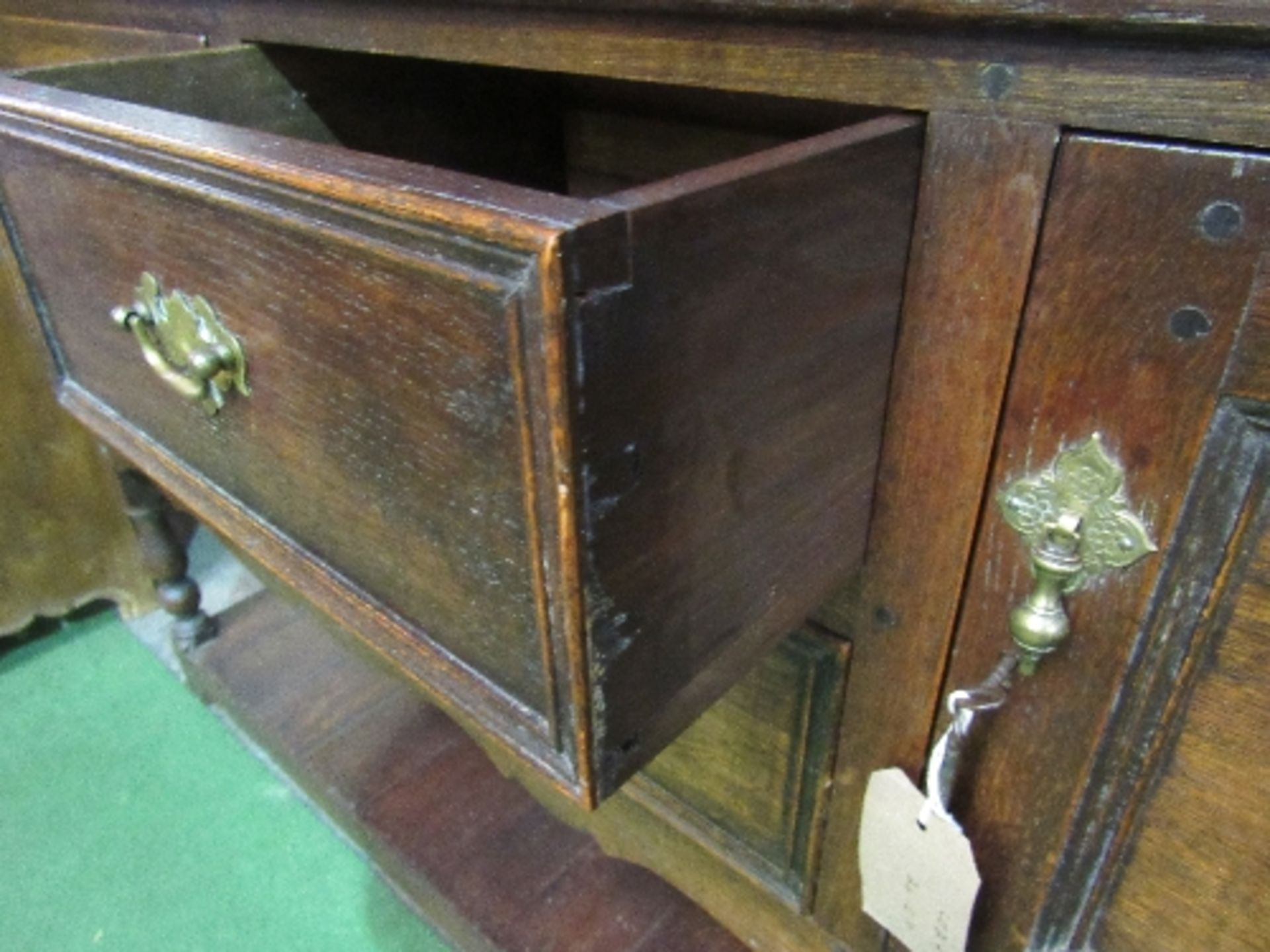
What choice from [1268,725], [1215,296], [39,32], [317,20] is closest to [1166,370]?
[1215,296]

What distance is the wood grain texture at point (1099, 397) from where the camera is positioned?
1.09 ft

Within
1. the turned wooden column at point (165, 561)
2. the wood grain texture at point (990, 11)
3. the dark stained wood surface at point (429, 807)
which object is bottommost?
the dark stained wood surface at point (429, 807)

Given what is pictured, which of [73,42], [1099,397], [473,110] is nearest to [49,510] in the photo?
[73,42]

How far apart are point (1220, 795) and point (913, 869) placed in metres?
0.17

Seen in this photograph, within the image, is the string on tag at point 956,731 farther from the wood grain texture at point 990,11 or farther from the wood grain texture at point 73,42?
the wood grain texture at point 73,42

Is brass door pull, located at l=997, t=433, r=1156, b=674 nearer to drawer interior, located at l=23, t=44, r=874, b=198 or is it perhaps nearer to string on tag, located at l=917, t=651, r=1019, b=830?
string on tag, located at l=917, t=651, r=1019, b=830

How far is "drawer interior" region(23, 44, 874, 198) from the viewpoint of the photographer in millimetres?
575

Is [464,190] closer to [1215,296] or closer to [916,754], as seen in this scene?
[1215,296]

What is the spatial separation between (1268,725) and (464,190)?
0.38m

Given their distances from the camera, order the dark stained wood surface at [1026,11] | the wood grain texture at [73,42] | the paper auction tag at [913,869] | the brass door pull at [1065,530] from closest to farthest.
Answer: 1. the dark stained wood surface at [1026,11]
2. the brass door pull at [1065,530]
3. the paper auction tag at [913,869]
4. the wood grain texture at [73,42]

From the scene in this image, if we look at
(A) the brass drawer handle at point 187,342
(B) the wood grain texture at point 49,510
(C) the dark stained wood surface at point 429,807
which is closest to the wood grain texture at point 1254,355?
(A) the brass drawer handle at point 187,342

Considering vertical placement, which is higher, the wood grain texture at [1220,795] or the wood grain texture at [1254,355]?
the wood grain texture at [1254,355]

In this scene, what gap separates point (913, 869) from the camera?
0.54 metres

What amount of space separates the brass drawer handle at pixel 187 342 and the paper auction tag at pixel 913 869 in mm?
393
